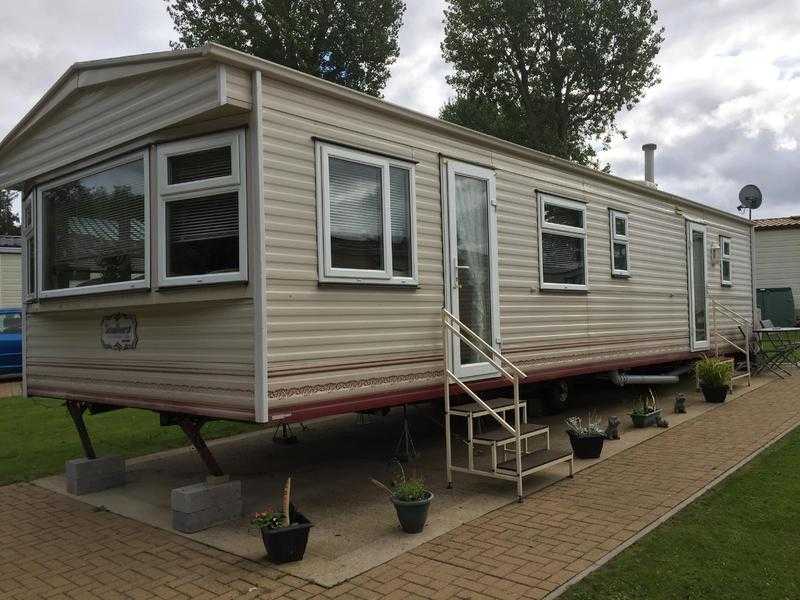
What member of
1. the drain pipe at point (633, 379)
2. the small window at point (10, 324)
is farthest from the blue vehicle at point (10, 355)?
the drain pipe at point (633, 379)

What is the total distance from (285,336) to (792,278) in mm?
22077

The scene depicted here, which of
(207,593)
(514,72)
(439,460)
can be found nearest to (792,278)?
(514,72)

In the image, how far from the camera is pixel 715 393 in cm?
972

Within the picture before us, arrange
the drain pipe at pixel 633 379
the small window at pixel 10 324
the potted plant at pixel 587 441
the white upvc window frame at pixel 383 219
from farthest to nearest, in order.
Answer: the small window at pixel 10 324, the drain pipe at pixel 633 379, the potted plant at pixel 587 441, the white upvc window frame at pixel 383 219

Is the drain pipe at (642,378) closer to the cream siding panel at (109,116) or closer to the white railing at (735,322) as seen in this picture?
the white railing at (735,322)

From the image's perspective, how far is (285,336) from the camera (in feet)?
15.2

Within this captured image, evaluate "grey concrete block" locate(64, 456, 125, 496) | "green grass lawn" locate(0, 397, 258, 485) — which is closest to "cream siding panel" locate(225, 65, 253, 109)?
"grey concrete block" locate(64, 456, 125, 496)

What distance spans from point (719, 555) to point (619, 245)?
216 inches

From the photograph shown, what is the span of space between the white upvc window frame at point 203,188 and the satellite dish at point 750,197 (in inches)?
610

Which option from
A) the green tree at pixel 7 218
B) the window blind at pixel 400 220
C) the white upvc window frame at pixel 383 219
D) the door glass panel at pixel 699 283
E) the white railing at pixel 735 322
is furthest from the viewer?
the green tree at pixel 7 218

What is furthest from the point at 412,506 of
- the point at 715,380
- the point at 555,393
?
the point at 715,380

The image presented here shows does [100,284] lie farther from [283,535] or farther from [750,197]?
[750,197]

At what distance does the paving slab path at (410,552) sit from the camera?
382cm

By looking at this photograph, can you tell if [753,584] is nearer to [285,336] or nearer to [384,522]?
[384,522]
